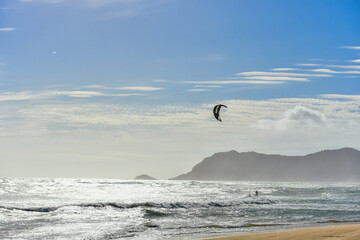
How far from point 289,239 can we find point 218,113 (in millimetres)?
7147

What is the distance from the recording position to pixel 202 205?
167 ft

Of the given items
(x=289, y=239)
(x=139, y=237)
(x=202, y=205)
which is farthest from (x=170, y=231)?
(x=202, y=205)

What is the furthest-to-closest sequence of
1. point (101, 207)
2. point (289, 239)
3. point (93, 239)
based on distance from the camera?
point (101, 207) → point (93, 239) → point (289, 239)

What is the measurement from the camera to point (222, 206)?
50.0 m

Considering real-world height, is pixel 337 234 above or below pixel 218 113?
below

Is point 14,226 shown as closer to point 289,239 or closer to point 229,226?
point 229,226

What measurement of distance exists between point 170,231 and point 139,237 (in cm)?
297

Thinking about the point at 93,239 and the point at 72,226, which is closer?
the point at 93,239

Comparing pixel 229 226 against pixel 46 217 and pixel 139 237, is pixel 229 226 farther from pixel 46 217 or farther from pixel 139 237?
pixel 46 217

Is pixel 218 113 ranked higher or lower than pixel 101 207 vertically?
higher

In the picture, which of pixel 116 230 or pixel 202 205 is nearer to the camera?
pixel 116 230

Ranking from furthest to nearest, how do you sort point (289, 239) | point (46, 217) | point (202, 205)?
point (202, 205) → point (46, 217) → point (289, 239)

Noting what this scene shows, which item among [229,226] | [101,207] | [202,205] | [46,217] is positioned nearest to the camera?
[229,226]

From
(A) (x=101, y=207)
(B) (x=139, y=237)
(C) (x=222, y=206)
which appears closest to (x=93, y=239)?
(B) (x=139, y=237)
